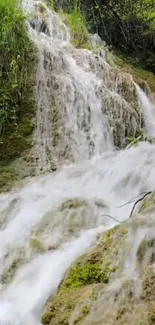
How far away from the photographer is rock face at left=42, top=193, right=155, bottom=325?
2.17 meters

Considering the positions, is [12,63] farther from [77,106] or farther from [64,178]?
[64,178]

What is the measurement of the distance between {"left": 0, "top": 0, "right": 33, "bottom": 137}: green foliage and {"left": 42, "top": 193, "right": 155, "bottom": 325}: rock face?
350cm

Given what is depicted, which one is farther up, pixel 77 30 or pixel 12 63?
pixel 77 30

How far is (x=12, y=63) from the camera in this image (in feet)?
20.3

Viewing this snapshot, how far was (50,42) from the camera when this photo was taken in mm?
7367

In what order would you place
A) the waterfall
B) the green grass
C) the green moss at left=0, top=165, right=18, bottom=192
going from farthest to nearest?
the green grass, the waterfall, the green moss at left=0, top=165, right=18, bottom=192

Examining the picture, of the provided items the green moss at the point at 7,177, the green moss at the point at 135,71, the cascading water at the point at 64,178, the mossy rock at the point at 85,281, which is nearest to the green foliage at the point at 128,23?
the green moss at the point at 135,71

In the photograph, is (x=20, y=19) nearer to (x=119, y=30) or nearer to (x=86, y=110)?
(x=86, y=110)

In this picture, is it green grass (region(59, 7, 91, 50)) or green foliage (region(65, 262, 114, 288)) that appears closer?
green foliage (region(65, 262, 114, 288))

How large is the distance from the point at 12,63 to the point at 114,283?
4407 millimetres

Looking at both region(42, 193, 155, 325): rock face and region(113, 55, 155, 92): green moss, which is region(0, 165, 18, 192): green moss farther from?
region(113, 55, 155, 92): green moss

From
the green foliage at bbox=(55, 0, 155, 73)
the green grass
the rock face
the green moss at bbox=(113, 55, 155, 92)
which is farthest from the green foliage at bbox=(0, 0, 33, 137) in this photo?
the rock face

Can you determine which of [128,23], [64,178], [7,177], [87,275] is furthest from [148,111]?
[87,275]

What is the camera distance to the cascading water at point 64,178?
10.2 ft
